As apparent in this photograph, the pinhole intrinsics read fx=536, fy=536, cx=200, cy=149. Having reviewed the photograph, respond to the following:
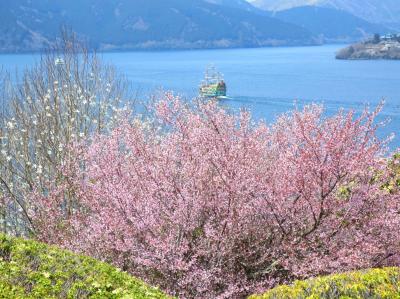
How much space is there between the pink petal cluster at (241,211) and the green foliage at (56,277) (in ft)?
5.21

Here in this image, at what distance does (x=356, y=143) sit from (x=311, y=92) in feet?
243

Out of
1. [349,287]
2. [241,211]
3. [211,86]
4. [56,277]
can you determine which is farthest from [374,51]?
[56,277]

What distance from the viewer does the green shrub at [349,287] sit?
5035 millimetres

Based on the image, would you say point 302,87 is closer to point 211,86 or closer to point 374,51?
point 211,86

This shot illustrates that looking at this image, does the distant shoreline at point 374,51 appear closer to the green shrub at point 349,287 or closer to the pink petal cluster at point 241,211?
the pink petal cluster at point 241,211

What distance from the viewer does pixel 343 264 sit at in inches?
328

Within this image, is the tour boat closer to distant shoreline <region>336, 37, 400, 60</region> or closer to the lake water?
the lake water

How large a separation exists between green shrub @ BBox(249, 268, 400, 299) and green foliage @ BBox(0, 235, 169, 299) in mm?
1469

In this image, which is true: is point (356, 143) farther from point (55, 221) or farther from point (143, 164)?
point (55, 221)

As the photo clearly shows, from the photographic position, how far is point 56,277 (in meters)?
5.79

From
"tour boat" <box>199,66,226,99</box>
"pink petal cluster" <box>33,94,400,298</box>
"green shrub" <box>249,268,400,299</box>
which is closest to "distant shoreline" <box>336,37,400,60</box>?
"tour boat" <box>199,66,226,99</box>

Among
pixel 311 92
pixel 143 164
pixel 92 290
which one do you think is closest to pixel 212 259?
pixel 143 164

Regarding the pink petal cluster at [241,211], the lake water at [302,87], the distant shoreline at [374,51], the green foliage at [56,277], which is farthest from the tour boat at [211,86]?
the distant shoreline at [374,51]

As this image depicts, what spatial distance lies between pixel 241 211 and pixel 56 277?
302cm
